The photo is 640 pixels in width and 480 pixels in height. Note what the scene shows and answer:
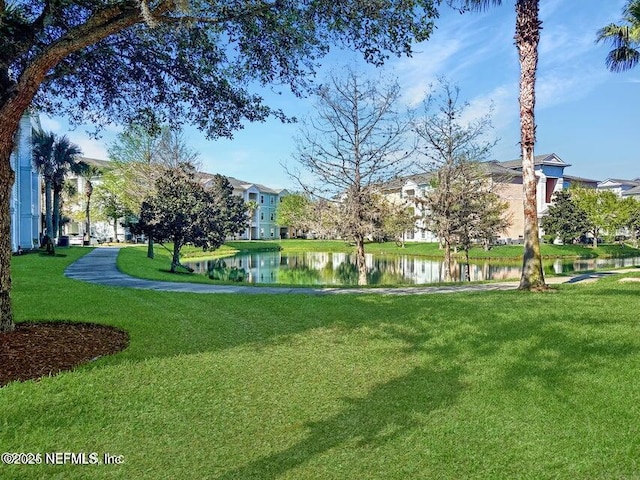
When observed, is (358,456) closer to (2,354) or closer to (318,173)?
(2,354)

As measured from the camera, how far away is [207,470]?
11.6ft

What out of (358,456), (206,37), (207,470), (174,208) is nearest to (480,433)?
(358,456)

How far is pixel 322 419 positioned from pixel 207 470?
4.22 ft

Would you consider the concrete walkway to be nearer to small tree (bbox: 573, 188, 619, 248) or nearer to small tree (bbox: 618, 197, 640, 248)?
small tree (bbox: 573, 188, 619, 248)

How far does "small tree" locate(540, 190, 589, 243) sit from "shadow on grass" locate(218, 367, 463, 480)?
49.5 meters

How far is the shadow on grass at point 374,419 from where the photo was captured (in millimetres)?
3672

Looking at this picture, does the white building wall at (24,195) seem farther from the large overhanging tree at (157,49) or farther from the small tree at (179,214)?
the large overhanging tree at (157,49)

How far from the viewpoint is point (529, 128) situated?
12.3 metres

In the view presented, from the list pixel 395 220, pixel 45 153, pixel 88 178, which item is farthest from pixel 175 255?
pixel 88 178

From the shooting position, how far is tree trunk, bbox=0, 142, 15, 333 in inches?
264

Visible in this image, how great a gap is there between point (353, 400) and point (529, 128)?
399 inches

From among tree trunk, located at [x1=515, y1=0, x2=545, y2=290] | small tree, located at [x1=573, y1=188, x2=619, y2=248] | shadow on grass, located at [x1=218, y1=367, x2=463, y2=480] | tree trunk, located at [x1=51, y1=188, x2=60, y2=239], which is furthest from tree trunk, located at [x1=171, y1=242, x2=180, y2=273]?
small tree, located at [x1=573, y1=188, x2=619, y2=248]

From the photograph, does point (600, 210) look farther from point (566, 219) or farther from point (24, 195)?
point (24, 195)

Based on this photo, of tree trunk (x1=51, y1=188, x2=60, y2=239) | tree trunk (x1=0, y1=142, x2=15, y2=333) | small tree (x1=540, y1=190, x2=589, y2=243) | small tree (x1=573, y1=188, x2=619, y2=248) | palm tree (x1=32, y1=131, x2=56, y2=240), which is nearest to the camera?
tree trunk (x1=0, y1=142, x2=15, y2=333)
